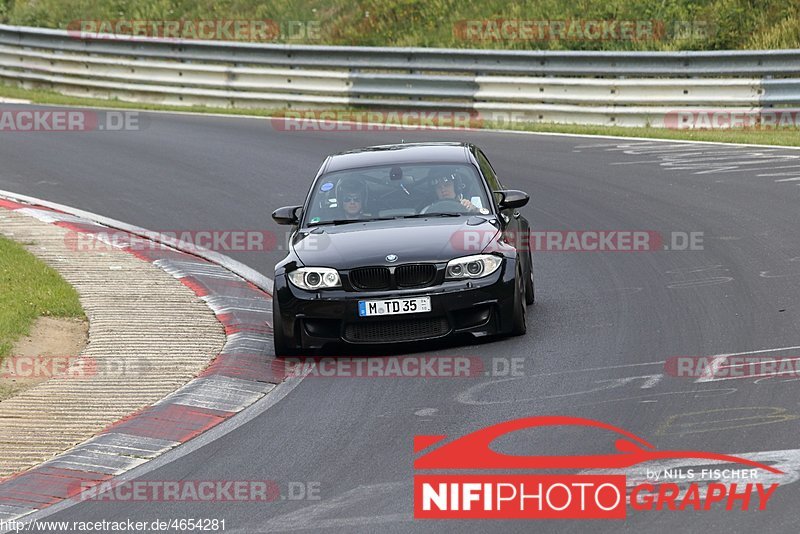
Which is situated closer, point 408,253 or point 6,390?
point 6,390

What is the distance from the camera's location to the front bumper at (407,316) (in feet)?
33.1

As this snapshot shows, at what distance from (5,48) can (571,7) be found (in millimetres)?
12336

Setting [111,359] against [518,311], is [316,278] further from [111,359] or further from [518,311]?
[111,359]

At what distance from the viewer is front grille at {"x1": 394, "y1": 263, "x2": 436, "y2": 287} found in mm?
10180

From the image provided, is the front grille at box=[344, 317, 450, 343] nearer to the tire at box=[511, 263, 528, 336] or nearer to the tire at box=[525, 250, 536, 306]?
the tire at box=[511, 263, 528, 336]

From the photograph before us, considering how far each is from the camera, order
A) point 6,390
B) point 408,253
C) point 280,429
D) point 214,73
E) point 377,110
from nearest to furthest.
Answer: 1. point 280,429
2. point 6,390
3. point 408,253
4. point 377,110
5. point 214,73

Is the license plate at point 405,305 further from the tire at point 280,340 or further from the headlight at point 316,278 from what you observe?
the tire at point 280,340

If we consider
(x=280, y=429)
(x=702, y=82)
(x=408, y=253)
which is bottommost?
(x=280, y=429)

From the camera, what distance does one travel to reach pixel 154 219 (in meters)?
16.3

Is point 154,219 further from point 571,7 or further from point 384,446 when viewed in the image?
point 571,7

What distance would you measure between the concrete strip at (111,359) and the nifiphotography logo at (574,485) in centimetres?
201

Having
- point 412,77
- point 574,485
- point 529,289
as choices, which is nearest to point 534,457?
point 574,485

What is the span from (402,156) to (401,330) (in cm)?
227

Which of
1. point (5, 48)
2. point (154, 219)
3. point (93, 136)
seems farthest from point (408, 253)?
point (5, 48)
